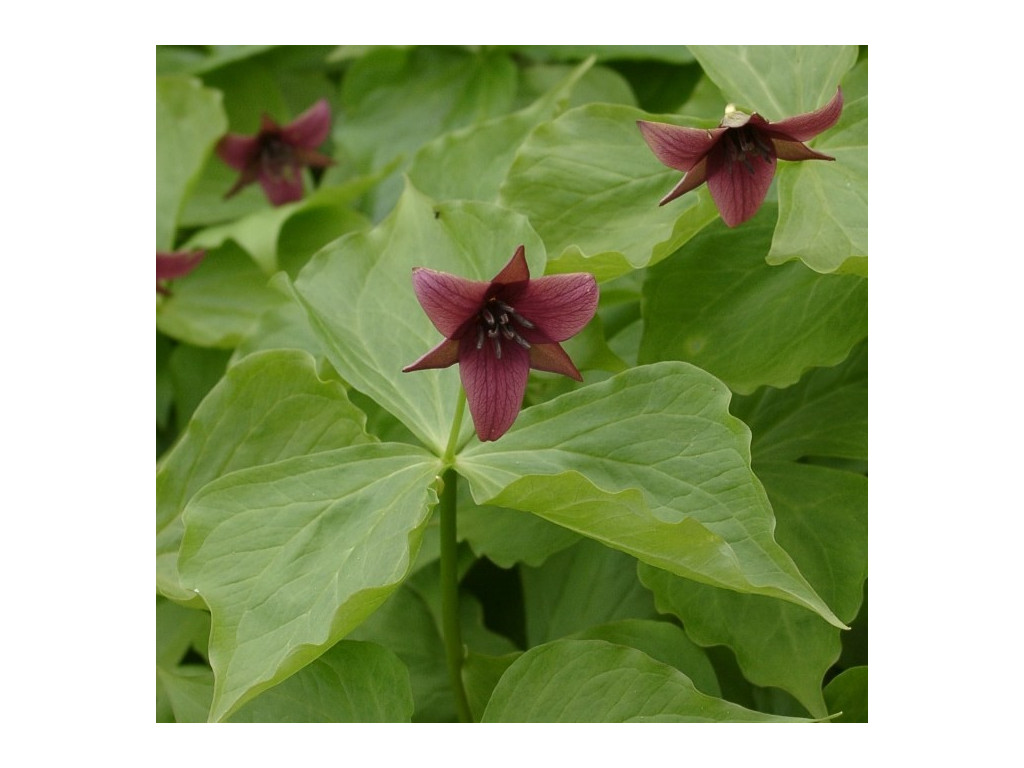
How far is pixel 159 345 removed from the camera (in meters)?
1.25

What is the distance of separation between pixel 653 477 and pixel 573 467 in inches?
2.2

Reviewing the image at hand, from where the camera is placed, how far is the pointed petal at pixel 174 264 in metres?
1.22

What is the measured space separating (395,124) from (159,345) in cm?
41

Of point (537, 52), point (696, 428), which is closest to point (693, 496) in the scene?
point (696, 428)

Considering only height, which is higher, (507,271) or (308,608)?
(507,271)

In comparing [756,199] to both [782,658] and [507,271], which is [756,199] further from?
[782,658]

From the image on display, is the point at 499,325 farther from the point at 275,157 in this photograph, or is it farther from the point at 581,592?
the point at 275,157

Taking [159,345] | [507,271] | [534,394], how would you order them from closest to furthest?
[507,271] → [534,394] → [159,345]

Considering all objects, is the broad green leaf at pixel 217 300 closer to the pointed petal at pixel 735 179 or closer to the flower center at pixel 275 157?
the flower center at pixel 275 157

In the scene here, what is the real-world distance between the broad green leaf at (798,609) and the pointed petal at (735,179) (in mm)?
257

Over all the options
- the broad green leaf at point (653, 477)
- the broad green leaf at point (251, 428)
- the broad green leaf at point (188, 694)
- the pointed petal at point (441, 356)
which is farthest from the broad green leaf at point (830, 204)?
the broad green leaf at point (188, 694)

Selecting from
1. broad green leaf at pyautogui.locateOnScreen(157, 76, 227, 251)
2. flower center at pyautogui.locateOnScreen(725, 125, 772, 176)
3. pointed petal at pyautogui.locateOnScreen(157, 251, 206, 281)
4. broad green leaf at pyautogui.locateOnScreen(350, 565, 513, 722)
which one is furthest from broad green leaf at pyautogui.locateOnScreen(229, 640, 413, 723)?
broad green leaf at pyautogui.locateOnScreen(157, 76, 227, 251)

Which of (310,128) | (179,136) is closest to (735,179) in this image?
(310,128)

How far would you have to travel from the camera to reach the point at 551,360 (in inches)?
26.7
